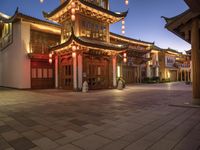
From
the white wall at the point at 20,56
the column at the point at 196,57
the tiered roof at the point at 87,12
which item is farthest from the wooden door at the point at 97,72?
the column at the point at 196,57

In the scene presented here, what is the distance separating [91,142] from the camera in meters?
3.00

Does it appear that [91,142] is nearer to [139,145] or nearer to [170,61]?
[139,145]

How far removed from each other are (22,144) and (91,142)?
1.30 metres

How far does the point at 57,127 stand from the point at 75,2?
11.6m

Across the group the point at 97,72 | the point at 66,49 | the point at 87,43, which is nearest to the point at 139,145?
the point at 87,43

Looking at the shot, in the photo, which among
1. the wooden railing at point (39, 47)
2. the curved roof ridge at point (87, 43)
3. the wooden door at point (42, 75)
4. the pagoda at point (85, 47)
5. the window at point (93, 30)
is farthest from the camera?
the wooden door at point (42, 75)

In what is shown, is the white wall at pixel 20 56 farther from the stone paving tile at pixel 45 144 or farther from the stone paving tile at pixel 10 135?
the stone paving tile at pixel 45 144

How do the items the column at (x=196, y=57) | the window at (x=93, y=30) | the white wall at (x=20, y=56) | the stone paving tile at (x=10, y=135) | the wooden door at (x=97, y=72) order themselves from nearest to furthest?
the stone paving tile at (x=10, y=135), the column at (x=196, y=57), the wooden door at (x=97, y=72), the window at (x=93, y=30), the white wall at (x=20, y=56)

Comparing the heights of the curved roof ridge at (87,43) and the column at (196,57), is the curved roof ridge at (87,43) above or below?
above

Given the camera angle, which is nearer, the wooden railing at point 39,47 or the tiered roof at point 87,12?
the tiered roof at point 87,12

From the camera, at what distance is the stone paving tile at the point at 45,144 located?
2791mm

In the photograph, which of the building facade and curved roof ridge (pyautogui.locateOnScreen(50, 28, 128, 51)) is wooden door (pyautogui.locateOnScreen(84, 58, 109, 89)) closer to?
the building facade

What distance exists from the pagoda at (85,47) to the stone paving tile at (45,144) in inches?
386

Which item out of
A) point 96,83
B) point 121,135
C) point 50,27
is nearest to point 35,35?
point 50,27
